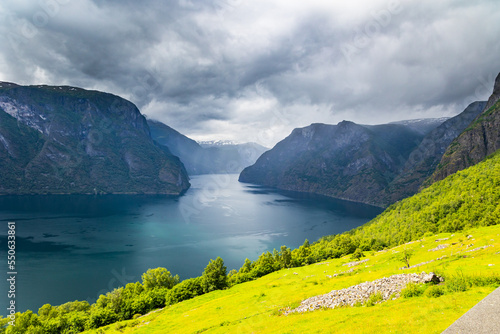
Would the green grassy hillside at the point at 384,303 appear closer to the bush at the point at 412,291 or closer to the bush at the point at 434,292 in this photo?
the bush at the point at 434,292

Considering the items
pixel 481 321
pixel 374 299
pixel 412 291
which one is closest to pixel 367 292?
pixel 374 299

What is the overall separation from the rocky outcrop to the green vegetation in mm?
1286

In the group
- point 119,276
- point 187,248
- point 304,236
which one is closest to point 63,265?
point 119,276

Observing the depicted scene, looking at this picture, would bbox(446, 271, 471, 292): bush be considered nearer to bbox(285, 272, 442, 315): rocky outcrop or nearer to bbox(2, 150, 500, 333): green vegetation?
bbox(2, 150, 500, 333): green vegetation

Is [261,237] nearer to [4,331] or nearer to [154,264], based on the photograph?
[154,264]

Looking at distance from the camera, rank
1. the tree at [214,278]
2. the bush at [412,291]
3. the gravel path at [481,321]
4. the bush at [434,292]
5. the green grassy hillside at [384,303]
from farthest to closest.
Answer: the tree at [214,278], the bush at [412,291], the bush at [434,292], the green grassy hillside at [384,303], the gravel path at [481,321]

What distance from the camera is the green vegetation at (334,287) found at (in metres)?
19.6

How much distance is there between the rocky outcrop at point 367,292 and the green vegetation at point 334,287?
4.22ft

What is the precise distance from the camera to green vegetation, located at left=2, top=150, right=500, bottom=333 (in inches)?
770

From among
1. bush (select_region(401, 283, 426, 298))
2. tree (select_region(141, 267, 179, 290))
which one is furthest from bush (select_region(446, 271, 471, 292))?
tree (select_region(141, 267, 179, 290))

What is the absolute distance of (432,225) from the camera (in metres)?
93.1

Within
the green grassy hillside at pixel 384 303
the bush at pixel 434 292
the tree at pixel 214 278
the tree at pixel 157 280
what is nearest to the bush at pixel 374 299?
the green grassy hillside at pixel 384 303

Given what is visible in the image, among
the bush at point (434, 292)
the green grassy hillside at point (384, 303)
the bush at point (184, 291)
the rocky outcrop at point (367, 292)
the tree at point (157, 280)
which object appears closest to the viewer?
the green grassy hillside at point (384, 303)

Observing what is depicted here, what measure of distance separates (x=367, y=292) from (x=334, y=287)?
1042cm
